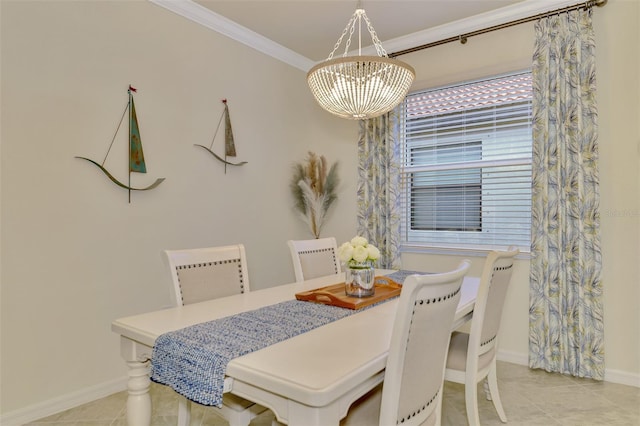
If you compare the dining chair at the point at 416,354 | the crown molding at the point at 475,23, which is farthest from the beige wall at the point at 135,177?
the dining chair at the point at 416,354

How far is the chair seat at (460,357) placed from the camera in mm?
1916

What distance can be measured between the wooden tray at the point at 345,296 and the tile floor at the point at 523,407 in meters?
0.70

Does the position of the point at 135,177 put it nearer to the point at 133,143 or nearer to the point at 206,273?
the point at 133,143

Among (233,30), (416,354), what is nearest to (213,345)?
(416,354)

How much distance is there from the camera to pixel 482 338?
6.24 ft

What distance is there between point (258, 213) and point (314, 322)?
87.0 inches

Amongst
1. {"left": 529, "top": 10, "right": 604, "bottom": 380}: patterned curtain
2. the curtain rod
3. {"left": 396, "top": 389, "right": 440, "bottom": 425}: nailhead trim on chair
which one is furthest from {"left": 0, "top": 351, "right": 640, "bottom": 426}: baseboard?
the curtain rod

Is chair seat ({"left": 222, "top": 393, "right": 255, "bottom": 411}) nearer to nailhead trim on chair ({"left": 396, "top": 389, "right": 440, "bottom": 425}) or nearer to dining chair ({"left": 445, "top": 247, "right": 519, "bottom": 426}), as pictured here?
nailhead trim on chair ({"left": 396, "top": 389, "right": 440, "bottom": 425})

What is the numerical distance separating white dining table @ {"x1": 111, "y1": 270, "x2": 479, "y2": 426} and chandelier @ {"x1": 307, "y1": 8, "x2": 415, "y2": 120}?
3.52 ft

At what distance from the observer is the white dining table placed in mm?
987

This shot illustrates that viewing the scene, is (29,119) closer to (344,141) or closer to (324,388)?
(324,388)

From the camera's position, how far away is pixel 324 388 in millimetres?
953

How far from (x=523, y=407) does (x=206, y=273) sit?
2.04m

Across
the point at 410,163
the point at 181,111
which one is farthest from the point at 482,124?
the point at 181,111
